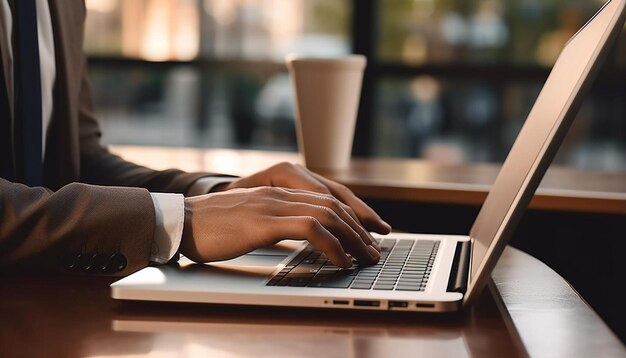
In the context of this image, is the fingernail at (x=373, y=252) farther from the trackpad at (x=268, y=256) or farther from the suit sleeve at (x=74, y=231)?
the suit sleeve at (x=74, y=231)

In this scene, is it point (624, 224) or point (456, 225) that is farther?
point (456, 225)

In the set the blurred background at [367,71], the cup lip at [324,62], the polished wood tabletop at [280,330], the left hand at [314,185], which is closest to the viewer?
the polished wood tabletop at [280,330]

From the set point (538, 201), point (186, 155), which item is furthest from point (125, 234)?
point (186, 155)

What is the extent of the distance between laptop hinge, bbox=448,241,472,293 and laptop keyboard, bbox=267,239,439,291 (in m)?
0.02

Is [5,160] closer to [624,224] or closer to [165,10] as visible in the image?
[624,224]

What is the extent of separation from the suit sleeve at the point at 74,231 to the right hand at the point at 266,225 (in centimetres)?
5

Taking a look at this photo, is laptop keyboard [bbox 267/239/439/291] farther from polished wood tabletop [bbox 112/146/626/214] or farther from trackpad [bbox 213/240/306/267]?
polished wood tabletop [bbox 112/146/626/214]

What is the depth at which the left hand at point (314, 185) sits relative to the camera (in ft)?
3.83

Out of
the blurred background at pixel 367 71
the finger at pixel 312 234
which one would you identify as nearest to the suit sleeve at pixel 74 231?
the finger at pixel 312 234

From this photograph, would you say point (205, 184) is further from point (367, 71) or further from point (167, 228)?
point (367, 71)

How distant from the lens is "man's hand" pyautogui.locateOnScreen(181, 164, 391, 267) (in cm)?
90

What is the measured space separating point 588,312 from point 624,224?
801mm

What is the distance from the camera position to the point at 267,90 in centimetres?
356

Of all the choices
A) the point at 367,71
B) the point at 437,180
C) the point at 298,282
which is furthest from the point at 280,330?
the point at 367,71
